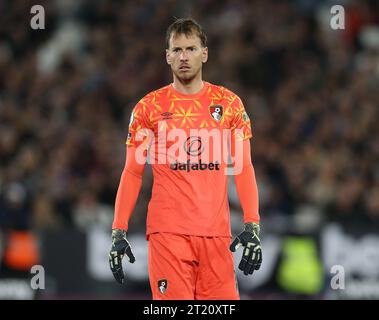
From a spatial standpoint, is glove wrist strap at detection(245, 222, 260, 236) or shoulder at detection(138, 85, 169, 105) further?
shoulder at detection(138, 85, 169, 105)

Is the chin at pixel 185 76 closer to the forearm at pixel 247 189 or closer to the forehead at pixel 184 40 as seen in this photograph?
the forehead at pixel 184 40

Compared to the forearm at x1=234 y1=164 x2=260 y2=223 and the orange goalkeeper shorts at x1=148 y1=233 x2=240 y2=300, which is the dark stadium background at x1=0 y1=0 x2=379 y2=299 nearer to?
the forearm at x1=234 y1=164 x2=260 y2=223

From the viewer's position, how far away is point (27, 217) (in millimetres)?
13727

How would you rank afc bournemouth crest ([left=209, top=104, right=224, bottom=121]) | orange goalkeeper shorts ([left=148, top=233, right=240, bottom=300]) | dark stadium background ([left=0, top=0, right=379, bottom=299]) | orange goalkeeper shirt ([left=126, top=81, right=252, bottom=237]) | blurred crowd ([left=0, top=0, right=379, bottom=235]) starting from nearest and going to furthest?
orange goalkeeper shorts ([left=148, top=233, right=240, bottom=300]) → orange goalkeeper shirt ([left=126, top=81, right=252, bottom=237]) → afc bournemouth crest ([left=209, top=104, right=224, bottom=121]) → dark stadium background ([left=0, top=0, right=379, bottom=299]) → blurred crowd ([left=0, top=0, right=379, bottom=235])

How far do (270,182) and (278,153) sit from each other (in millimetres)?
539

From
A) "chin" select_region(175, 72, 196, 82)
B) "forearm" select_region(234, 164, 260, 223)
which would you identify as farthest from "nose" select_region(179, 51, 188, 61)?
"forearm" select_region(234, 164, 260, 223)

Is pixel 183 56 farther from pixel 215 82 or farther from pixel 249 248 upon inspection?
pixel 215 82

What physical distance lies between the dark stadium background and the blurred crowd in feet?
0.07

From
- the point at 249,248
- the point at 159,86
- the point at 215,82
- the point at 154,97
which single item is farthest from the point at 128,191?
the point at 159,86

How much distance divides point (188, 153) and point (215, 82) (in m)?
9.05

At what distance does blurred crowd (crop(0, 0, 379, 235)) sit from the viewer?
1432cm

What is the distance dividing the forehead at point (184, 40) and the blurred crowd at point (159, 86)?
663 centimetres

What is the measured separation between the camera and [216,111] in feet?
23.0
